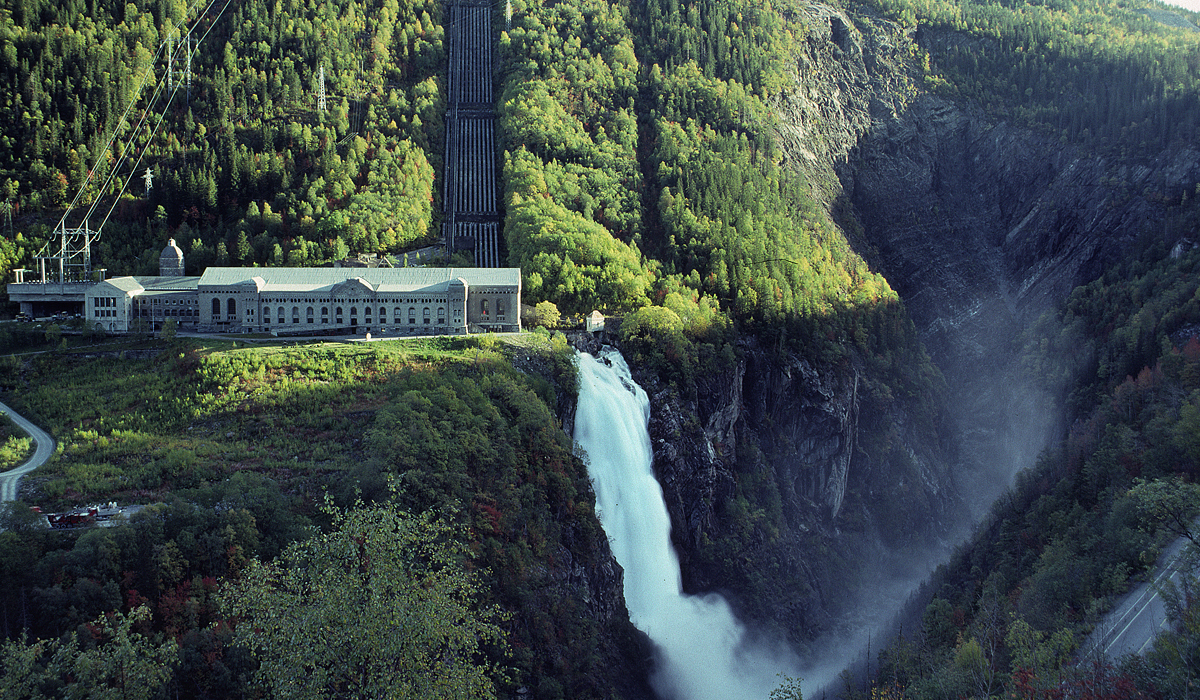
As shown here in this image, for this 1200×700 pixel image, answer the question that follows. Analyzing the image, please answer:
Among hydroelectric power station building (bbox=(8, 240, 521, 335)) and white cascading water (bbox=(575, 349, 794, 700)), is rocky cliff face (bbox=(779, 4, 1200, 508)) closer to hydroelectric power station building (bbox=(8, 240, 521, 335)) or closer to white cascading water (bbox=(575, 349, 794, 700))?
white cascading water (bbox=(575, 349, 794, 700))

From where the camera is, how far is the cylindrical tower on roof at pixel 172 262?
99.5 metres

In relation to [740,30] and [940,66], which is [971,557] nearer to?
[740,30]

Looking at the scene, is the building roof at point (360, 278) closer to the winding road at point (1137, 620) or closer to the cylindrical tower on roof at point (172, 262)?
Result: the cylindrical tower on roof at point (172, 262)

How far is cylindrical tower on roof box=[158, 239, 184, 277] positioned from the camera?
9950 centimetres

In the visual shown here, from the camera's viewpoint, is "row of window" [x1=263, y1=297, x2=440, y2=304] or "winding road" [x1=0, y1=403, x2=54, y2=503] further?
"row of window" [x1=263, y1=297, x2=440, y2=304]

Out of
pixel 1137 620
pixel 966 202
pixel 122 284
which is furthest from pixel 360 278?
pixel 966 202

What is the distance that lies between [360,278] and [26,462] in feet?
117

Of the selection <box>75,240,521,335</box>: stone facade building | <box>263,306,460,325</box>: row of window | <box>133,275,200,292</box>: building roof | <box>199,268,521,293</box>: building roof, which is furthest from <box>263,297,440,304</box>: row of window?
<box>133,275,200,292</box>: building roof

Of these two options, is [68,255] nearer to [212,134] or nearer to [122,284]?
[122,284]

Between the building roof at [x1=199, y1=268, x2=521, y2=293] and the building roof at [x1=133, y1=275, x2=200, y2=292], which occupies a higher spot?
the building roof at [x1=199, y1=268, x2=521, y2=293]

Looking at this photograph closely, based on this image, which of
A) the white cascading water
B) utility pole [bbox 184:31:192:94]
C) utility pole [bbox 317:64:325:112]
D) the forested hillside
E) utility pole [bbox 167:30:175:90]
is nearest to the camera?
the forested hillside

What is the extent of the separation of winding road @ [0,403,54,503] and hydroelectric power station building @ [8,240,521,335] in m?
19.0

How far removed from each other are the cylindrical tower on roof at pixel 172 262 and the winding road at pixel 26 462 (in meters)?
28.0

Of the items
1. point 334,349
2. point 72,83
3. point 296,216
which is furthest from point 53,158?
point 334,349
